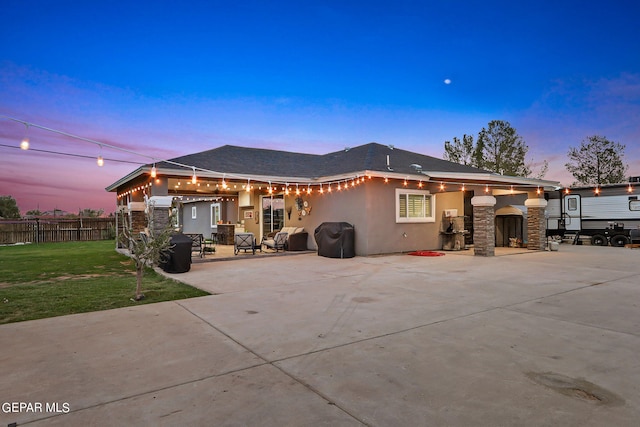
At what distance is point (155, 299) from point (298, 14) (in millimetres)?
9605

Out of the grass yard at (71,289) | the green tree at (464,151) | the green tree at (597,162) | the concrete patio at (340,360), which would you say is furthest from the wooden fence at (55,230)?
the green tree at (597,162)

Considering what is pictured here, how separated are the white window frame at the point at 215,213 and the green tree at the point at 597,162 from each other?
1133 inches

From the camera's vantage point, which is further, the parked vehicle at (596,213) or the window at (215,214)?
the window at (215,214)

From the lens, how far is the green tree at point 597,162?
91.0 ft

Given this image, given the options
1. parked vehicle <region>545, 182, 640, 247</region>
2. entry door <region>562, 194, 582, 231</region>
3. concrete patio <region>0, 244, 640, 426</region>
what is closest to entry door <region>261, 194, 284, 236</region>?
concrete patio <region>0, 244, 640, 426</region>

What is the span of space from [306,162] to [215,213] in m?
8.24

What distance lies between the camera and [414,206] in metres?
13.7

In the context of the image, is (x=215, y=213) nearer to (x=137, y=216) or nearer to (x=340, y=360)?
(x=137, y=216)

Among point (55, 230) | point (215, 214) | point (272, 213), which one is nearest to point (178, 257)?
point (272, 213)

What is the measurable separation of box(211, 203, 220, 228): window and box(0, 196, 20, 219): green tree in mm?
24933

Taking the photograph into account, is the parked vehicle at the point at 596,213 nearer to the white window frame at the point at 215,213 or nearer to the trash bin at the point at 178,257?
the trash bin at the point at 178,257

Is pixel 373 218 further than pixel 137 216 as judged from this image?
No

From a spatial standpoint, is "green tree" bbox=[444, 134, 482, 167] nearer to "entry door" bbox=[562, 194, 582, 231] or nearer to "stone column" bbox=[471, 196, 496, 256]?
"entry door" bbox=[562, 194, 582, 231]

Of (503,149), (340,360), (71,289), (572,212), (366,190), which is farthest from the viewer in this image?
(503,149)
